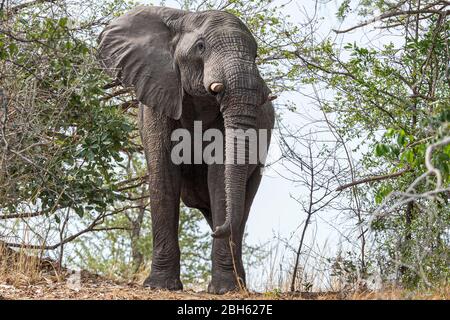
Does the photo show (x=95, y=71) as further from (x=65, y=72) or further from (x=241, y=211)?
(x=241, y=211)

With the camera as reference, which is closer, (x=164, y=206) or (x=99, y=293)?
(x=99, y=293)

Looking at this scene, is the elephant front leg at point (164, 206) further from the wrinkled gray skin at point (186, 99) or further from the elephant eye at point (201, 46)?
the elephant eye at point (201, 46)

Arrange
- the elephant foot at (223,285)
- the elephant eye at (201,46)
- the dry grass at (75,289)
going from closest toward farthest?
the dry grass at (75,289)
the elephant eye at (201,46)
the elephant foot at (223,285)

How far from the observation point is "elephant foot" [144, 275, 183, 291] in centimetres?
1010

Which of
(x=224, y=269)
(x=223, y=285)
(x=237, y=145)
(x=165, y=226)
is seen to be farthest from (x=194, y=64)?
(x=223, y=285)

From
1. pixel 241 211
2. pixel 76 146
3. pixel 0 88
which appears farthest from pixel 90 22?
pixel 241 211

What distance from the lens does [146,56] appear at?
10.3 m

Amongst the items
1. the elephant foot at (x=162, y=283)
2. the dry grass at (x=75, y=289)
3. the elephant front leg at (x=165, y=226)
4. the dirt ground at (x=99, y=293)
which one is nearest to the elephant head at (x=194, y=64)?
the elephant front leg at (x=165, y=226)

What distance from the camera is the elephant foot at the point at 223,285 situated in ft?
32.3

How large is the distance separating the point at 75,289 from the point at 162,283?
36.4 inches

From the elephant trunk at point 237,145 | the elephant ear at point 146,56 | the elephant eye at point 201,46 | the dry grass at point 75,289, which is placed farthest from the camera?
the elephant ear at point 146,56

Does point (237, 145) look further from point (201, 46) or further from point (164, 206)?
point (164, 206)

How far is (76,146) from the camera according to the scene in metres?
10.8

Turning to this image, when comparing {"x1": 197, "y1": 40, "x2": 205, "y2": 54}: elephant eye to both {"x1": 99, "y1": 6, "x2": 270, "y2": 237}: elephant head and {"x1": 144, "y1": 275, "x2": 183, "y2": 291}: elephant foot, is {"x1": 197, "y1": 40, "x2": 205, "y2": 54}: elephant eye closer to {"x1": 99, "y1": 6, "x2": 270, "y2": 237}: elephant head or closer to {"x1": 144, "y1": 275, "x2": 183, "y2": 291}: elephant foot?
{"x1": 99, "y1": 6, "x2": 270, "y2": 237}: elephant head
